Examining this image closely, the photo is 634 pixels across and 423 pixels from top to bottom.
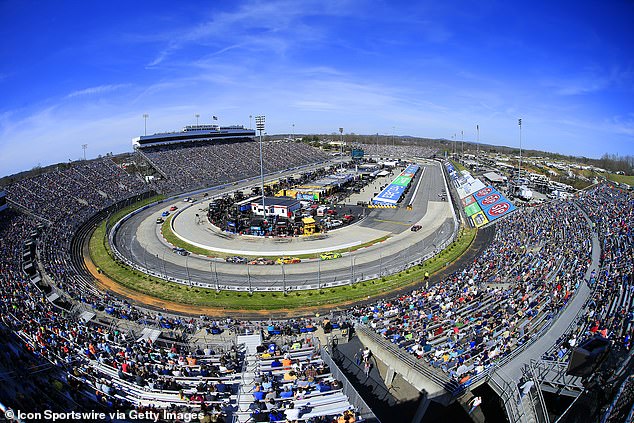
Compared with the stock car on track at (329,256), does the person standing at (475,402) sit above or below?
below

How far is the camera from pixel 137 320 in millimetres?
21969

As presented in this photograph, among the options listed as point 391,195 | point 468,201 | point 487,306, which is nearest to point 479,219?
point 468,201

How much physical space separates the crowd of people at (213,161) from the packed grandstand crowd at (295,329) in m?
38.8

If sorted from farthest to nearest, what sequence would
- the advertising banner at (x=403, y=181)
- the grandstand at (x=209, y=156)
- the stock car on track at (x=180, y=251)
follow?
1. the grandstand at (x=209, y=156)
2. the advertising banner at (x=403, y=181)
3. the stock car on track at (x=180, y=251)

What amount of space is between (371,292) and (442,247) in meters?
12.5

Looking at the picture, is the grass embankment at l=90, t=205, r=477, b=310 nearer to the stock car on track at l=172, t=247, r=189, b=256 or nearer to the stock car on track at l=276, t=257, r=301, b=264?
the stock car on track at l=172, t=247, r=189, b=256

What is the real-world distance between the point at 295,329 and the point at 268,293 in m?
6.46

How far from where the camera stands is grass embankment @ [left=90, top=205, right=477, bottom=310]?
24781 millimetres

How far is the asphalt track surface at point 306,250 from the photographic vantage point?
28641mm

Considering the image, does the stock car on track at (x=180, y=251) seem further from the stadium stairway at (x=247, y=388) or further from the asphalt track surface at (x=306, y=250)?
the stadium stairway at (x=247, y=388)

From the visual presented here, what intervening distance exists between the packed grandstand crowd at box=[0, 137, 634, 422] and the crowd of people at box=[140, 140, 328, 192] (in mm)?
38841

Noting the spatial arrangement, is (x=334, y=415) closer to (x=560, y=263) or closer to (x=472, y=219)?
(x=560, y=263)

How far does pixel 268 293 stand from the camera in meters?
26.3

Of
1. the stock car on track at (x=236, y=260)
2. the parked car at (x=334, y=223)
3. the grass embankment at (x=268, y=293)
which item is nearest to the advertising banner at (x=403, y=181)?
the parked car at (x=334, y=223)
